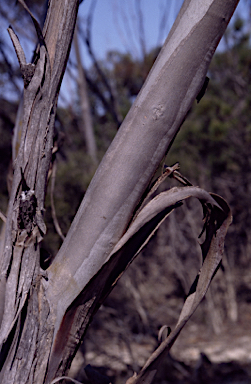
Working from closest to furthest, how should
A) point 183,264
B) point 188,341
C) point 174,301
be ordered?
point 188,341
point 183,264
point 174,301

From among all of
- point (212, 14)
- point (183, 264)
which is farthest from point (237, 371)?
point (212, 14)

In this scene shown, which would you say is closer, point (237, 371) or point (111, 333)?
point (237, 371)

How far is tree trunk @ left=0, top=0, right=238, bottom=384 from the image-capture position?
0.83m

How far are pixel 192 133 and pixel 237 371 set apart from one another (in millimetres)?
2839

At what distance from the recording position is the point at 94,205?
0.87 meters

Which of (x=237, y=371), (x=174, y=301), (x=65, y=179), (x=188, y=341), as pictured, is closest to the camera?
(x=237, y=371)

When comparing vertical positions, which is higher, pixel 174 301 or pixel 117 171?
pixel 117 171

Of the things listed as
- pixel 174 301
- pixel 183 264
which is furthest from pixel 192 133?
pixel 174 301

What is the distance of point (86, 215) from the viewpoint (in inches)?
34.4

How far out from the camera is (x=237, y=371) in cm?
285

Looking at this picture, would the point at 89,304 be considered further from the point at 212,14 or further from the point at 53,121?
the point at 212,14

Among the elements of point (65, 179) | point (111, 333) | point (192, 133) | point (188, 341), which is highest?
point (192, 133)

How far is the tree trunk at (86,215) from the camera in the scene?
2.73 ft

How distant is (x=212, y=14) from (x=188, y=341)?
11.9ft
